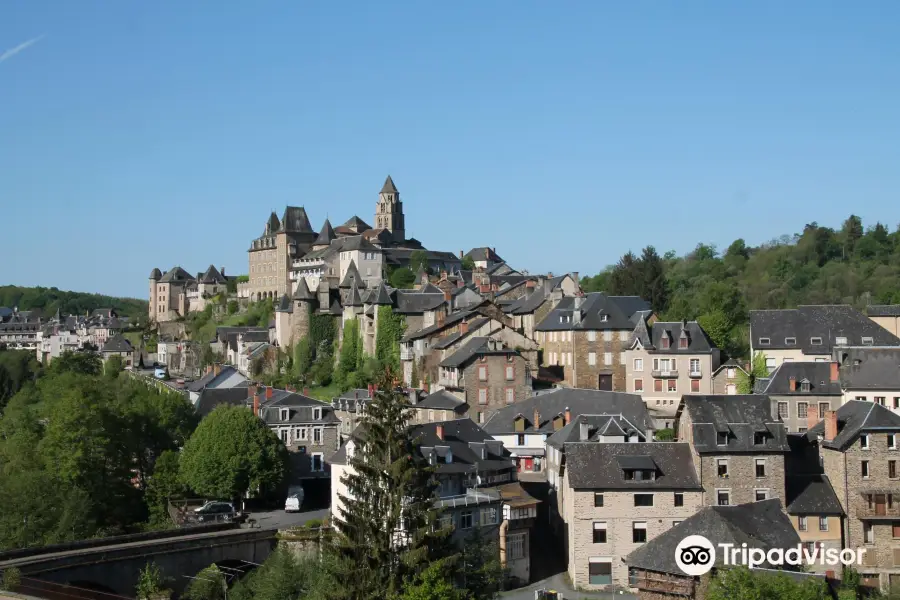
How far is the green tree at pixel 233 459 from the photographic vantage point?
53.0 metres

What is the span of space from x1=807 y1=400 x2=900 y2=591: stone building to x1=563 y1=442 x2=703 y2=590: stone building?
18.9ft

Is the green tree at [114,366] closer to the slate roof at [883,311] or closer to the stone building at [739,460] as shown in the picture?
the slate roof at [883,311]

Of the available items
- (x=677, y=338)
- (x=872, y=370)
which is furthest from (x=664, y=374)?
(x=872, y=370)

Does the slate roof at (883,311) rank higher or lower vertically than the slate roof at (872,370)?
higher

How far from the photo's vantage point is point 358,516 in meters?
33.0

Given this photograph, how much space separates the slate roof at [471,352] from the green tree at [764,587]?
95.6 ft

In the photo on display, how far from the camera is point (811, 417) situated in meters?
51.3

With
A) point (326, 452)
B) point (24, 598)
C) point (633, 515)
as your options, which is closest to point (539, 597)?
point (633, 515)

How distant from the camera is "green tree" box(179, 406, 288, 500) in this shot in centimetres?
5303

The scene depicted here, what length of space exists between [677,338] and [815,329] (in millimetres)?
7707

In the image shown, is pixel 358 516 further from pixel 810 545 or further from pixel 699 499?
pixel 810 545

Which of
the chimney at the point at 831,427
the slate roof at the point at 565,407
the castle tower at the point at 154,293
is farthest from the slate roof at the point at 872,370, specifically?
the castle tower at the point at 154,293

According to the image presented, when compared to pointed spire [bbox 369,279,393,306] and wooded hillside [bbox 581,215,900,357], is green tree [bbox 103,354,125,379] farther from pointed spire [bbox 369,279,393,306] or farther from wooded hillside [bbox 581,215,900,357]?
wooded hillside [bbox 581,215,900,357]

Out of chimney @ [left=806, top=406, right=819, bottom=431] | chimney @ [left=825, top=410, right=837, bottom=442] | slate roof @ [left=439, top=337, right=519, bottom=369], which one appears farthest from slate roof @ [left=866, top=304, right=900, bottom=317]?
chimney @ [left=825, top=410, right=837, bottom=442]
